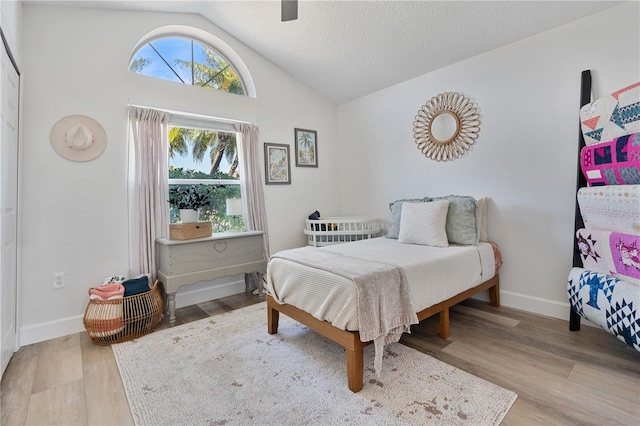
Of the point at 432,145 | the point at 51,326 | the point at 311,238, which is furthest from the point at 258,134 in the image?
the point at 51,326

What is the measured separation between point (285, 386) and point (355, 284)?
0.71m

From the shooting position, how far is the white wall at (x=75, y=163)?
2.36 m

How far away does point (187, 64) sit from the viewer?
3232 millimetres

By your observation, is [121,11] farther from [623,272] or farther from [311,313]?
[623,272]

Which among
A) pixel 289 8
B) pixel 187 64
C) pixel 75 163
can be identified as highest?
pixel 187 64

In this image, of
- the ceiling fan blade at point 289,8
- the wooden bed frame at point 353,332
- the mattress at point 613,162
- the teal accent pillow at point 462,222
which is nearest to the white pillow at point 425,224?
the teal accent pillow at point 462,222

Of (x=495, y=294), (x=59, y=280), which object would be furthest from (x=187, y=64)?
(x=495, y=294)

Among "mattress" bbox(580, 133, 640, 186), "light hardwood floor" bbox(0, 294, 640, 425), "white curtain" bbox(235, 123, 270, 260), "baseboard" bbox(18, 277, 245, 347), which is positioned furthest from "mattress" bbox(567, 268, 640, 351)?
"baseboard" bbox(18, 277, 245, 347)

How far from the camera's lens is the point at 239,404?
156 cm

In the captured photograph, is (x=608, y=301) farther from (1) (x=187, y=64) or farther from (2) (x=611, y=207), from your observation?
(1) (x=187, y=64)

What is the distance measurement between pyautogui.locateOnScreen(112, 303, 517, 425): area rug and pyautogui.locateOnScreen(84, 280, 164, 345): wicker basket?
12 cm

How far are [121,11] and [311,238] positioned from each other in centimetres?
291

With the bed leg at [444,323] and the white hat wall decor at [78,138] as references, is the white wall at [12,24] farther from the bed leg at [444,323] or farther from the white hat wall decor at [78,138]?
the bed leg at [444,323]

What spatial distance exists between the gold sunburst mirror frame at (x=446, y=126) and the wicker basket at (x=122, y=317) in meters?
3.05
